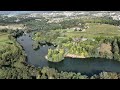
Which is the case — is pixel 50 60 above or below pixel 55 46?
below
